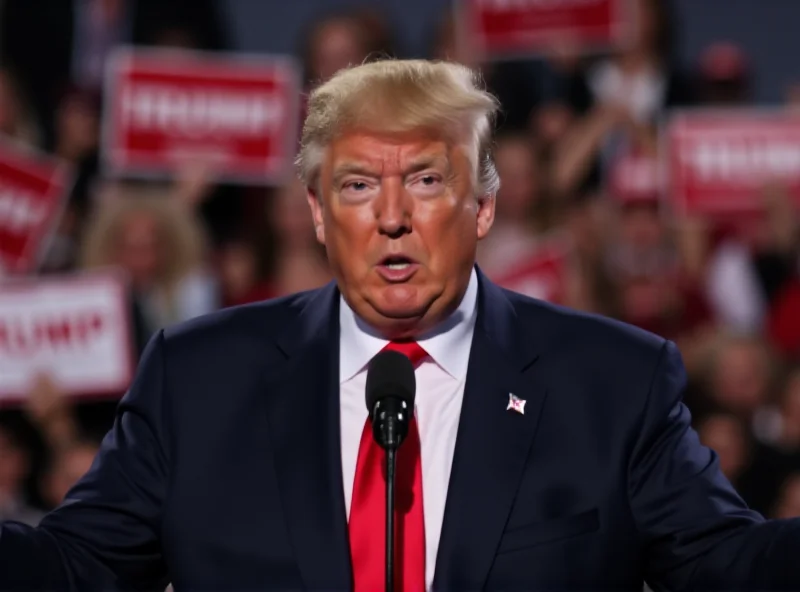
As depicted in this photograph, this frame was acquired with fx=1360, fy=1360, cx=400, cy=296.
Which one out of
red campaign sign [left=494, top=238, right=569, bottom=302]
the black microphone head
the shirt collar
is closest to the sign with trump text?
red campaign sign [left=494, top=238, right=569, bottom=302]

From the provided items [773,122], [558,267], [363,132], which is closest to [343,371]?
[363,132]

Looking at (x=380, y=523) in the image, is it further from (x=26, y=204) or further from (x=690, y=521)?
(x=26, y=204)

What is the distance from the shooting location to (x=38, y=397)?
444 cm

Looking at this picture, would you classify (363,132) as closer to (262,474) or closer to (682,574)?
(262,474)

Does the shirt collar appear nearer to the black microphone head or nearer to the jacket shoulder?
the jacket shoulder

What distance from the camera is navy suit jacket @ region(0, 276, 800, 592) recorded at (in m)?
1.55

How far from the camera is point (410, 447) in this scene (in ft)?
5.40

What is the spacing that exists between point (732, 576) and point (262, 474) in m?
0.56

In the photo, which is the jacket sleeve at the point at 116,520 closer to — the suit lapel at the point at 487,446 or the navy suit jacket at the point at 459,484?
the navy suit jacket at the point at 459,484

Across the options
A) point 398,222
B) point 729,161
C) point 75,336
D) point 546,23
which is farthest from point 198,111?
point 398,222

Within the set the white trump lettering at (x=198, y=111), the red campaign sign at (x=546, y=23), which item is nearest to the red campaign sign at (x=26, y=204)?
the white trump lettering at (x=198, y=111)

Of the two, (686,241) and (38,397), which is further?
(686,241)

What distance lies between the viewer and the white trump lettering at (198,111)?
485 centimetres

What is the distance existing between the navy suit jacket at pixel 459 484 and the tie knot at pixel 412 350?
65 mm
